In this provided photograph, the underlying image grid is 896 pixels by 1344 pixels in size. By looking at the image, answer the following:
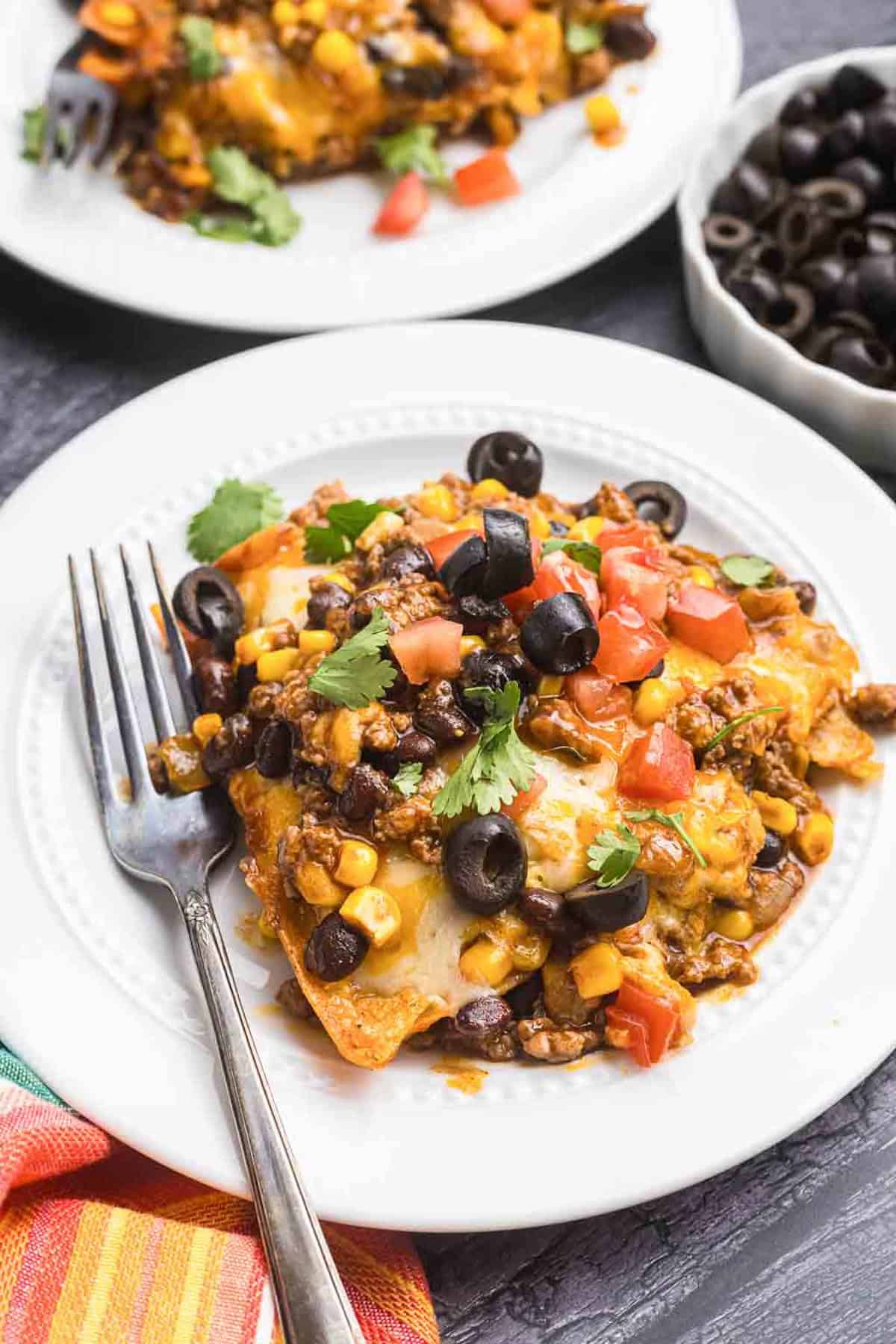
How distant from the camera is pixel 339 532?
449 cm

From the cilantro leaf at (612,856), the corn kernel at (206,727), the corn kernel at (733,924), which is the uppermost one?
the corn kernel at (206,727)

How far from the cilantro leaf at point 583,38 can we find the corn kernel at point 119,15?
1.90 meters

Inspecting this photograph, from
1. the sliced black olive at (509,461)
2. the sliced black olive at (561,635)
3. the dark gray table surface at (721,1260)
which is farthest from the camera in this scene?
the sliced black olive at (509,461)

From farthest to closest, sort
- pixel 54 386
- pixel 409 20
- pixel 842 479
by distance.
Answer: pixel 409 20, pixel 54 386, pixel 842 479

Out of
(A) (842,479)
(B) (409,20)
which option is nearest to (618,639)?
(A) (842,479)

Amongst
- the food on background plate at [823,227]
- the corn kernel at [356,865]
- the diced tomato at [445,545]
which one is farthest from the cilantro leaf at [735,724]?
the food on background plate at [823,227]

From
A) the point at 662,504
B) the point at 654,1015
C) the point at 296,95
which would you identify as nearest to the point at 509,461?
the point at 662,504

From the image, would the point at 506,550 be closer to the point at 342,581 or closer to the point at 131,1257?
the point at 342,581

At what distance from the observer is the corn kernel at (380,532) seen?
433 cm

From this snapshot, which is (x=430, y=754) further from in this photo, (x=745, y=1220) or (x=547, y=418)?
(x=547, y=418)

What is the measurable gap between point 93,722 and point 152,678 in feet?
0.73

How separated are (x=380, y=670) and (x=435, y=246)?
2.81 m

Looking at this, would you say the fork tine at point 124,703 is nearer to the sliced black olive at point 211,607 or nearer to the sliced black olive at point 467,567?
the sliced black olive at point 211,607

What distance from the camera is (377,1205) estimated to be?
11.5 feet
